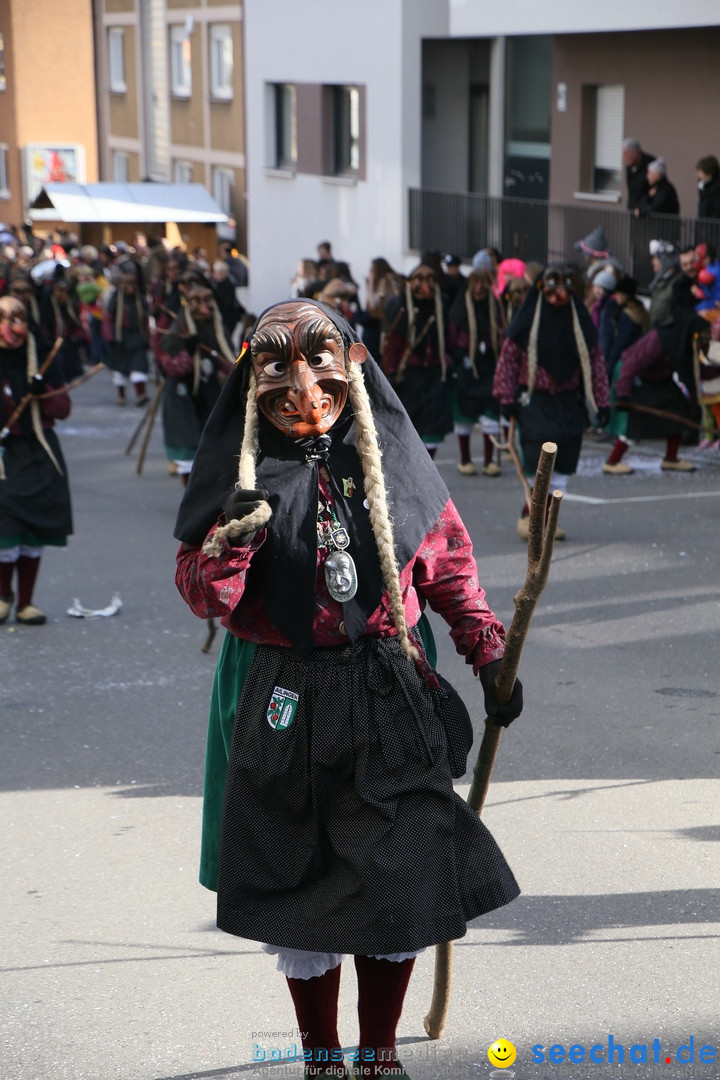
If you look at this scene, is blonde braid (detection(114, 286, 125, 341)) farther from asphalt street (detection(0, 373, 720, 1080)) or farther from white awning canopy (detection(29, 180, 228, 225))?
asphalt street (detection(0, 373, 720, 1080))

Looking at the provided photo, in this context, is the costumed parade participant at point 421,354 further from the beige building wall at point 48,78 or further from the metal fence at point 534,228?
the beige building wall at point 48,78

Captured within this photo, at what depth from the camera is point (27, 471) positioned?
8453 mm

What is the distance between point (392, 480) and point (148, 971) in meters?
1.83

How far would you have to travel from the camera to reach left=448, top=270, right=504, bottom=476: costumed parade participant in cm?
1266

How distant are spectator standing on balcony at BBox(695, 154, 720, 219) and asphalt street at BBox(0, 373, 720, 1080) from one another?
7.58 m

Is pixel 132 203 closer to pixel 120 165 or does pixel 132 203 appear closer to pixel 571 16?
pixel 571 16

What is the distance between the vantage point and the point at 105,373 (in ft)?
78.6

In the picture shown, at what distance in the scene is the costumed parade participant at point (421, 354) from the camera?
12.0 metres

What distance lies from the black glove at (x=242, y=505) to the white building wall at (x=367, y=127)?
768 inches

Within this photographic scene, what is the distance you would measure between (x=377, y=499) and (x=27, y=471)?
5.48 meters

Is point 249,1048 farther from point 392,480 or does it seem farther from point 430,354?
point 430,354

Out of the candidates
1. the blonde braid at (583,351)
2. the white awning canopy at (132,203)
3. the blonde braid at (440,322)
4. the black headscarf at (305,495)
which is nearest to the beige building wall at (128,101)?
the white awning canopy at (132,203)

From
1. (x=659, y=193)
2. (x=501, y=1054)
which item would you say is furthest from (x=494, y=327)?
(x=501, y=1054)

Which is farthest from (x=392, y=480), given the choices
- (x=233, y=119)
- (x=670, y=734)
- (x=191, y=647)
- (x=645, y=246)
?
(x=233, y=119)
